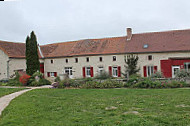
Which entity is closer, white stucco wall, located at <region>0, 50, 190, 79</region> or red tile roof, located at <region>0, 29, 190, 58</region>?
white stucco wall, located at <region>0, 50, 190, 79</region>

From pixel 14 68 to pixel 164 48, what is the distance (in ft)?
60.5

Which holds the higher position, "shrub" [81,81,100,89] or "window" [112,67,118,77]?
"window" [112,67,118,77]

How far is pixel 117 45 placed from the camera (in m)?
23.5

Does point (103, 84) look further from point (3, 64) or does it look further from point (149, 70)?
point (3, 64)

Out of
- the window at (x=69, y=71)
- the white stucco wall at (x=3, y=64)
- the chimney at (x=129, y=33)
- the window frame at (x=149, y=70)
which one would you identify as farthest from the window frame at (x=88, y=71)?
the white stucco wall at (x=3, y=64)

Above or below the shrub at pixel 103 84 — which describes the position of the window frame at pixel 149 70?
above

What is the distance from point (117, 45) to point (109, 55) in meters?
1.87

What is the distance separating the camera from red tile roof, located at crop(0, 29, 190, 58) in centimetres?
2070

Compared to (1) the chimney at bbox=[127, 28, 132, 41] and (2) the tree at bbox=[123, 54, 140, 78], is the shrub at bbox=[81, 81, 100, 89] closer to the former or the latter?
(2) the tree at bbox=[123, 54, 140, 78]

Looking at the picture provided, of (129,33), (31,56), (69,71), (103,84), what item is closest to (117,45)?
(129,33)

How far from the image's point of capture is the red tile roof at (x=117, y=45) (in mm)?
20700

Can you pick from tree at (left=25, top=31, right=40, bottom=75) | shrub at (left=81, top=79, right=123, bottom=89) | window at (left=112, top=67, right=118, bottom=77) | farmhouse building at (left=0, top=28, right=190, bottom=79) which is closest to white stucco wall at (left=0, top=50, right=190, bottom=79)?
farmhouse building at (left=0, top=28, right=190, bottom=79)

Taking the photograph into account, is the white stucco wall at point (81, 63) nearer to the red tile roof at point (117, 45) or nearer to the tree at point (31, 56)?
the red tile roof at point (117, 45)

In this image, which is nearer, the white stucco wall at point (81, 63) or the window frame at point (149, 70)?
the white stucco wall at point (81, 63)
